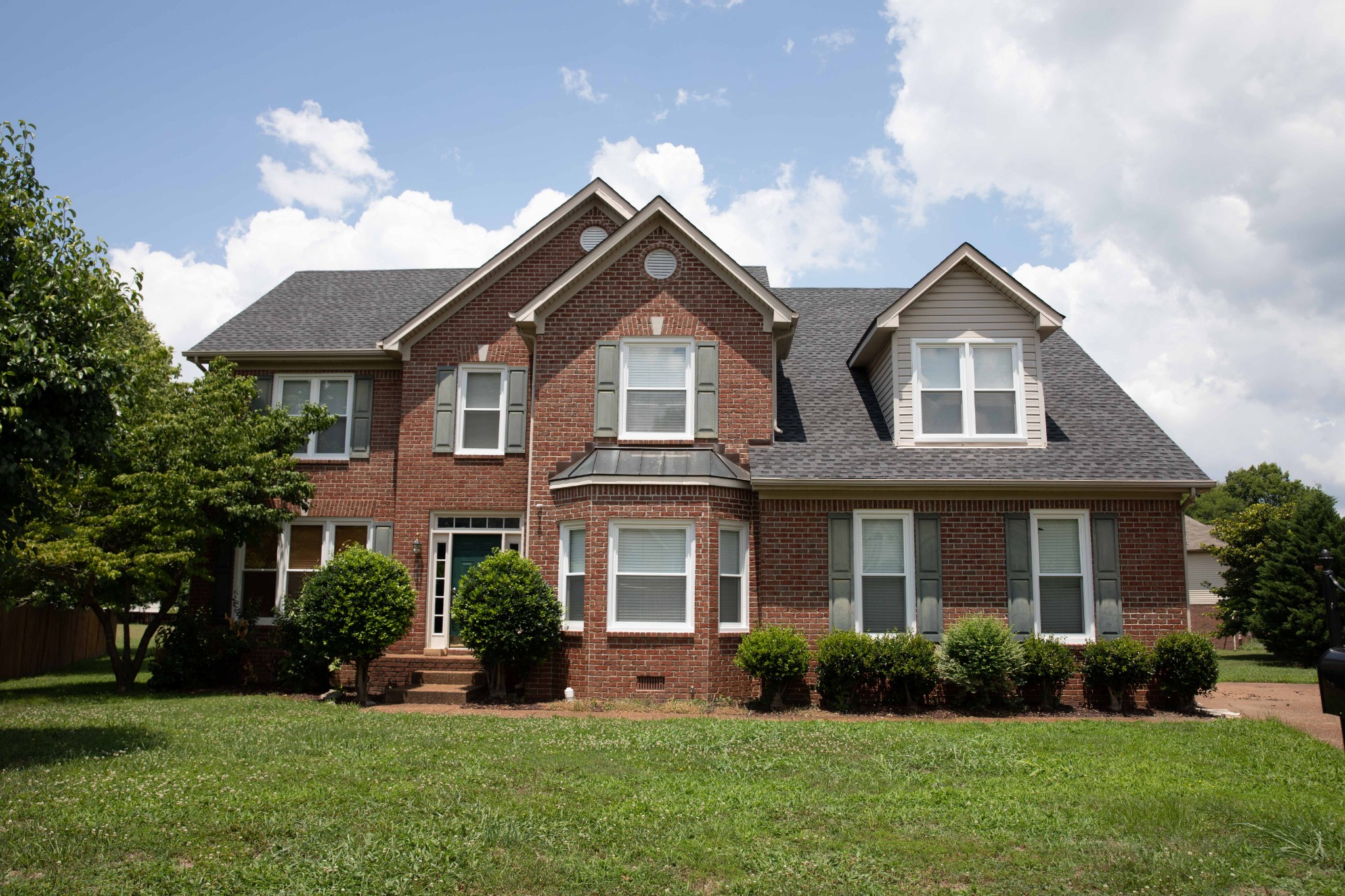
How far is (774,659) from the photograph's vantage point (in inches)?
552

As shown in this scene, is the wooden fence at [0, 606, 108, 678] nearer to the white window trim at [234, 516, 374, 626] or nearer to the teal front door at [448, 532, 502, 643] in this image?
the white window trim at [234, 516, 374, 626]

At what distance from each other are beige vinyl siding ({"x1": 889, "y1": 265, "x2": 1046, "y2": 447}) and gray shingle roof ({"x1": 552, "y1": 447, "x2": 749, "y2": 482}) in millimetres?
3351

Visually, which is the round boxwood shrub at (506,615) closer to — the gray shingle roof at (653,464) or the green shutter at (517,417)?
the gray shingle roof at (653,464)

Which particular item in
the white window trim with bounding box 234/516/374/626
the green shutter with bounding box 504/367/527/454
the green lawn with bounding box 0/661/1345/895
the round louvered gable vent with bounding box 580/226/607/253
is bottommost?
the green lawn with bounding box 0/661/1345/895

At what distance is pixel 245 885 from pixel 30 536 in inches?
463

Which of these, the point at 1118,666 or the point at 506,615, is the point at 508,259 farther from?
the point at 1118,666

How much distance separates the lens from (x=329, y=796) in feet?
25.5

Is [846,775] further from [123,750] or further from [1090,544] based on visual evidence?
[1090,544]

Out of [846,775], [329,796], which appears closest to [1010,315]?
[846,775]

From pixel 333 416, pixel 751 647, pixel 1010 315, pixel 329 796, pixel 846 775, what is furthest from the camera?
pixel 333 416

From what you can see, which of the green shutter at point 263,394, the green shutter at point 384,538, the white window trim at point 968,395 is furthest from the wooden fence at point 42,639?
the white window trim at point 968,395

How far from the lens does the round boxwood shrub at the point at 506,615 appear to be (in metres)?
14.4

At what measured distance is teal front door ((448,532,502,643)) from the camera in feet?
57.6

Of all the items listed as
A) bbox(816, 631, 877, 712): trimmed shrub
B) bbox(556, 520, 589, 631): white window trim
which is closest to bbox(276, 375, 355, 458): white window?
bbox(556, 520, 589, 631): white window trim
